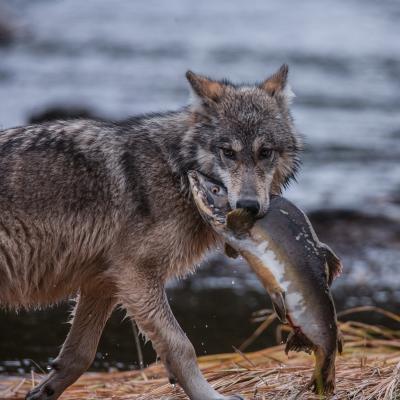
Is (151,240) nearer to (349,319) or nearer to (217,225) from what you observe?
(217,225)

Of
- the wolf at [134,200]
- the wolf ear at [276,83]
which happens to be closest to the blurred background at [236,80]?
the wolf at [134,200]

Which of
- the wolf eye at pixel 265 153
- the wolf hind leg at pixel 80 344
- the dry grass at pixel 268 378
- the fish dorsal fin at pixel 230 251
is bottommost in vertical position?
the dry grass at pixel 268 378

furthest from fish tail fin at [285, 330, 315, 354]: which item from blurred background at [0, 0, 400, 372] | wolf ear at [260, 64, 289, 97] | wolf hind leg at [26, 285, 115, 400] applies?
blurred background at [0, 0, 400, 372]

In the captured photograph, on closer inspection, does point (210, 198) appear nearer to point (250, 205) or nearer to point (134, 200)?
point (250, 205)

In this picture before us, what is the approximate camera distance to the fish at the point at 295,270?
5.25 metres

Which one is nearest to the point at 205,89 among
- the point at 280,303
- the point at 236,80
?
the point at 280,303

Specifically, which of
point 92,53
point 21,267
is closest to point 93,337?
point 21,267

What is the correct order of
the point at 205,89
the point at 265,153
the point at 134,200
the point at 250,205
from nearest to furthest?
the point at 250,205, the point at 265,153, the point at 134,200, the point at 205,89

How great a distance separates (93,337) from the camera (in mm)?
6410

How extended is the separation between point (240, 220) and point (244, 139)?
1.79 ft

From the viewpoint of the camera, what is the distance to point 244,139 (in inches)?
229

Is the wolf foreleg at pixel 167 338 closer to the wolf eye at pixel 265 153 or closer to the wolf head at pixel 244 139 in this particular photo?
the wolf head at pixel 244 139

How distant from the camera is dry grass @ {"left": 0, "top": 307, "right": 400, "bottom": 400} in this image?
5910 millimetres

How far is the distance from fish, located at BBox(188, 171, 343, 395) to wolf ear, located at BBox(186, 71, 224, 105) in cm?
85
